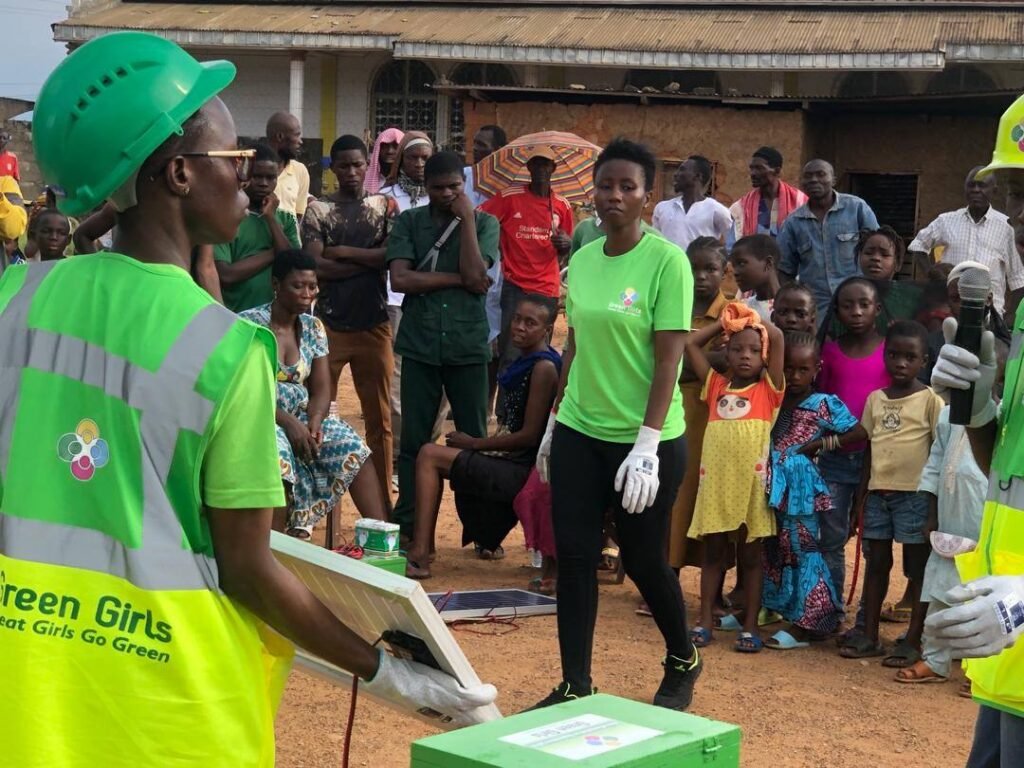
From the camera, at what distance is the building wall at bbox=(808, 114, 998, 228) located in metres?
16.5

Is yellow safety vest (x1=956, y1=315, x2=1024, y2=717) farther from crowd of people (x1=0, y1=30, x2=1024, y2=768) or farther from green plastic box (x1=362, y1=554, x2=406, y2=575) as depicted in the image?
green plastic box (x1=362, y1=554, x2=406, y2=575)

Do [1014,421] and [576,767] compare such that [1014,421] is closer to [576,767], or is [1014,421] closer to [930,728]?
[576,767]

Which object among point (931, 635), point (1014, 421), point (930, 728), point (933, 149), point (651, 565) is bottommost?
point (930, 728)

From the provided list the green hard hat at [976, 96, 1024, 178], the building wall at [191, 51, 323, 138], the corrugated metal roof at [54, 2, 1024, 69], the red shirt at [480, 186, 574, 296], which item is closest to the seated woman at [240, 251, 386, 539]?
the red shirt at [480, 186, 574, 296]

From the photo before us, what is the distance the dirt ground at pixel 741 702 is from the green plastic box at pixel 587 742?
2.35 m

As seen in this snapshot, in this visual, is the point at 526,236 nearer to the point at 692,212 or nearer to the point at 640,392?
the point at 692,212

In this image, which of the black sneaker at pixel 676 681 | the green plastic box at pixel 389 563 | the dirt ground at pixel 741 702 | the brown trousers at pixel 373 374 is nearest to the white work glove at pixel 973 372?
the dirt ground at pixel 741 702

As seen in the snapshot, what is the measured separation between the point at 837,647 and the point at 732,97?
11.1 meters

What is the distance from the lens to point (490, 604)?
6.94 meters

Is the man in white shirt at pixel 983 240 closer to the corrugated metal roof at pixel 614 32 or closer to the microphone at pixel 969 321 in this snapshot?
the corrugated metal roof at pixel 614 32

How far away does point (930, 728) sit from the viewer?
554 centimetres

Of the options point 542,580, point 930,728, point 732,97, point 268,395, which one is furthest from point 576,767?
point 732,97

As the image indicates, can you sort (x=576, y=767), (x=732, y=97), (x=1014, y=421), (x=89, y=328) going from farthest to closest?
1. (x=732, y=97)
2. (x=1014, y=421)
3. (x=576, y=767)
4. (x=89, y=328)

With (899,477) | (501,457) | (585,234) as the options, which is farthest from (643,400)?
(585,234)
